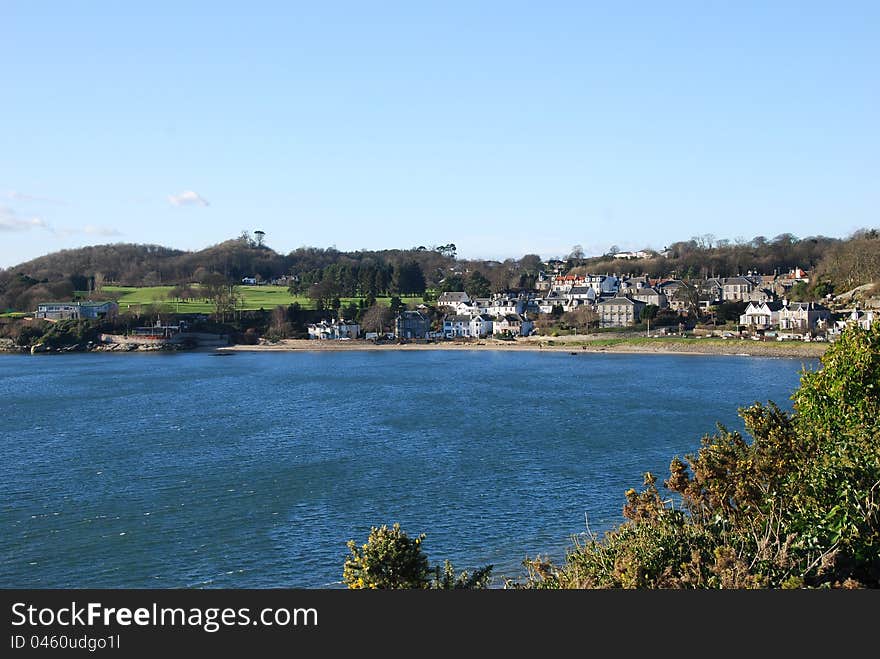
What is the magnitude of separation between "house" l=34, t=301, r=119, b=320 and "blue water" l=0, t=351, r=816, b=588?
2787cm

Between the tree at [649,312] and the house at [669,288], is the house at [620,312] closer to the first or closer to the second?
the tree at [649,312]

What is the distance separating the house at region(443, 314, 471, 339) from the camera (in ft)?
204

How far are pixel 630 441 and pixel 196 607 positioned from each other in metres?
18.5

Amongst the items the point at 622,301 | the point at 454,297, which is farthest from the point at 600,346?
the point at 454,297

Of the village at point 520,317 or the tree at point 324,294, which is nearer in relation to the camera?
the village at point 520,317

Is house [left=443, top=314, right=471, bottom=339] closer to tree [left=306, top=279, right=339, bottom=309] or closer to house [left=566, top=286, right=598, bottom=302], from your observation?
house [left=566, top=286, right=598, bottom=302]

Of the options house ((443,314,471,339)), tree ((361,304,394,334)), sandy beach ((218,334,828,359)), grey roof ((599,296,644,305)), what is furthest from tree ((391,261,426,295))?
grey roof ((599,296,644,305))

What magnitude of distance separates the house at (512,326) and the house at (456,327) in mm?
2021

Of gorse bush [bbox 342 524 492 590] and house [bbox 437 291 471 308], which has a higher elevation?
house [bbox 437 291 471 308]

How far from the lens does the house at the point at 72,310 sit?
2571 inches

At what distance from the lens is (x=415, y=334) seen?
62.0 meters

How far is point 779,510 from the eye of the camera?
25.6 feet

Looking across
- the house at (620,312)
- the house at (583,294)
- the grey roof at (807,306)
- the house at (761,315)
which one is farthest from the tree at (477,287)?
the grey roof at (807,306)

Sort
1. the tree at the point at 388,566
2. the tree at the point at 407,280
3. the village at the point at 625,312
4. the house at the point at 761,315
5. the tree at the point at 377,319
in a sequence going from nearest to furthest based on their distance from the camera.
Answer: the tree at the point at 388,566 → the village at the point at 625,312 → the house at the point at 761,315 → the tree at the point at 377,319 → the tree at the point at 407,280
